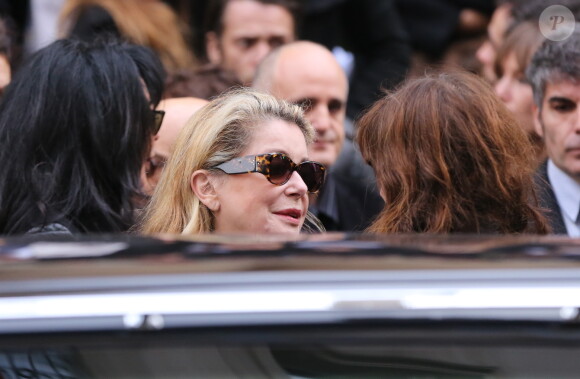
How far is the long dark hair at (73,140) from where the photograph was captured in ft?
12.3

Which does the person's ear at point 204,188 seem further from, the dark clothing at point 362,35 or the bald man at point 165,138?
the dark clothing at point 362,35

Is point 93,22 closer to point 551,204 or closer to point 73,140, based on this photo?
point 73,140

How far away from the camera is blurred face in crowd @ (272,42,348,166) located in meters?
5.43

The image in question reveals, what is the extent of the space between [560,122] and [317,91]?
137 centimetres

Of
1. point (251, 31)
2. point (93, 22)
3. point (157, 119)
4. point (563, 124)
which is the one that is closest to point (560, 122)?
point (563, 124)

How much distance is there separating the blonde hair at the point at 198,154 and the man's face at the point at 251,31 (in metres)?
2.70

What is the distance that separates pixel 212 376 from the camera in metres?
1.77

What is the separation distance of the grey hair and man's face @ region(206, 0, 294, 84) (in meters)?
1.96

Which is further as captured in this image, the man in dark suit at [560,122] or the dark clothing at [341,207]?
the dark clothing at [341,207]

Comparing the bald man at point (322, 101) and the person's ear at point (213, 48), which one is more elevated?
the person's ear at point (213, 48)

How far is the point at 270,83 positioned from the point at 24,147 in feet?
6.29

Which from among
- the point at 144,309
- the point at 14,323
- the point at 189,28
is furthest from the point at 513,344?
the point at 189,28

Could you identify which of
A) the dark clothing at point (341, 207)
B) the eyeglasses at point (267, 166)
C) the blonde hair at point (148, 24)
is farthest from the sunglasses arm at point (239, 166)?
the blonde hair at point (148, 24)

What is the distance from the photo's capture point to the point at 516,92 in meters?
5.70
